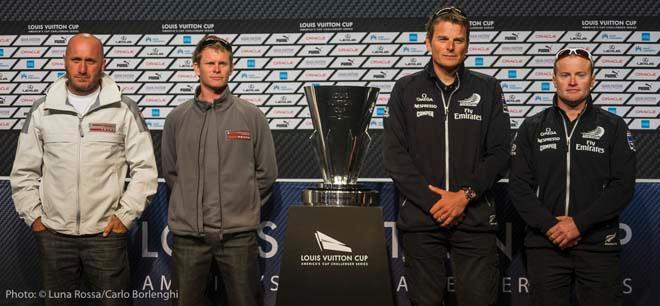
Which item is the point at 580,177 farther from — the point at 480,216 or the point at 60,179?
the point at 60,179

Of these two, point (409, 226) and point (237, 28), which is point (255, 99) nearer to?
point (237, 28)

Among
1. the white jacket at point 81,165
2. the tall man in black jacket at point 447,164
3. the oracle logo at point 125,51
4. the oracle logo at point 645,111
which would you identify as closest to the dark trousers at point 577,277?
the tall man in black jacket at point 447,164

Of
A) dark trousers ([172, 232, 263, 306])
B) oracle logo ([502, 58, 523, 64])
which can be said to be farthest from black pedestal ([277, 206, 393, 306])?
oracle logo ([502, 58, 523, 64])

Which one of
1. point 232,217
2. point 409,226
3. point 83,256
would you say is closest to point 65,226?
point 83,256

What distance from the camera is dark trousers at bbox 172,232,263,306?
3.52 meters

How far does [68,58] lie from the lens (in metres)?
3.58

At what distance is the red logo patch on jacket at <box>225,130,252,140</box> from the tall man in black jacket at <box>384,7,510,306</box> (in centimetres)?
68

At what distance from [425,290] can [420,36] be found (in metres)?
1.56

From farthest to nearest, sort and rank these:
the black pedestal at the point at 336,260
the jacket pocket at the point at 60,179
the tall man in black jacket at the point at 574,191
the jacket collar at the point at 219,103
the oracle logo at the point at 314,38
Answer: the oracle logo at the point at 314,38 → the jacket collar at the point at 219,103 → the jacket pocket at the point at 60,179 → the tall man in black jacket at the point at 574,191 → the black pedestal at the point at 336,260

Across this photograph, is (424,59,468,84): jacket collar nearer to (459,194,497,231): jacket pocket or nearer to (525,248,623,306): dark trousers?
(459,194,497,231): jacket pocket

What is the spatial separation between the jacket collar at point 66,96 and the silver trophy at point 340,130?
1.01 m

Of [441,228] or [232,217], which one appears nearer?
[441,228]

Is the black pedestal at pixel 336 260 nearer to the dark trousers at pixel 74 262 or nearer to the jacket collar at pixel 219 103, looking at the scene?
the jacket collar at pixel 219 103

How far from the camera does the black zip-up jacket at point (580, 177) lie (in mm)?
3326
